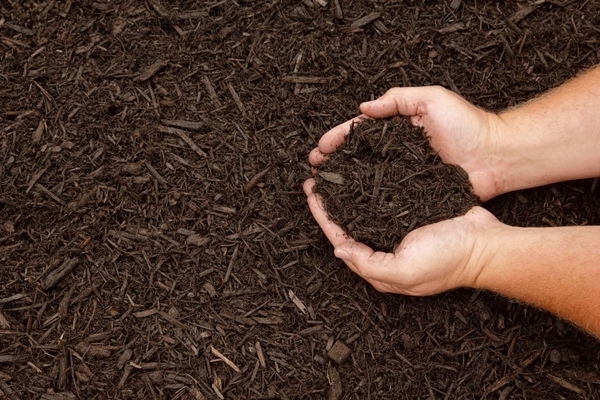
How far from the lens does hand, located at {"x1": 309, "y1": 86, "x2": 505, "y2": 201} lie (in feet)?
7.77

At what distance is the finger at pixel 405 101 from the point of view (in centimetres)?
237

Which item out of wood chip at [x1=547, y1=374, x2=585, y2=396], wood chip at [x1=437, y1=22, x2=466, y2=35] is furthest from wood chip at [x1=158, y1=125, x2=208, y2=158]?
wood chip at [x1=547, y1=374, x2=585, y2=396]

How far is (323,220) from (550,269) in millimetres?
907

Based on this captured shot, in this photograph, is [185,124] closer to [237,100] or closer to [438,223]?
[237,100]

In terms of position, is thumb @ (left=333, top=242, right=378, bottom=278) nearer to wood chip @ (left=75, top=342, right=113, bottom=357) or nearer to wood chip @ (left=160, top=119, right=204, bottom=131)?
wood chip @ (left=160, top=119, right=204, bottom=131)

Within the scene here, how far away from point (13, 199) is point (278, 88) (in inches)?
49.8

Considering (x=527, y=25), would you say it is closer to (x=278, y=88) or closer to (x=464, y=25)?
(x=464, y=25)

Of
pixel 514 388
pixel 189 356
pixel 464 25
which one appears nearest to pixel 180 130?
pixel 189 356

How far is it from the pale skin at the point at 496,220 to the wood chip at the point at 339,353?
11.9 inches

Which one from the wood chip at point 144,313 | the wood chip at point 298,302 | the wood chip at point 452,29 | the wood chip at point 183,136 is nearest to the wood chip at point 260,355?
the wood chip at point 298,302

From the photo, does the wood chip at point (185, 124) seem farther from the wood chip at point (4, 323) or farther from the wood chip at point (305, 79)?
the wood chip at point (4, 323)

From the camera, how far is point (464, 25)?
259 centimetres

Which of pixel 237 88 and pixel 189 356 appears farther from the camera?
pixel 237 88

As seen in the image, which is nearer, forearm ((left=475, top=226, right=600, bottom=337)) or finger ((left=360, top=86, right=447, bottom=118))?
forearm ((left=475, top=226, right=600, bottom=337))
